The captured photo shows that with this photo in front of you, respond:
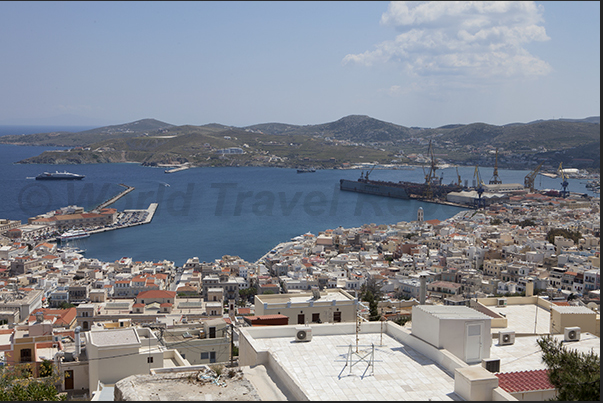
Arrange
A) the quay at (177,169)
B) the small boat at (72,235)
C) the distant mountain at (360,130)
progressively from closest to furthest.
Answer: the small boat at (72,235) → the quay at (177,169) → the distant mountain at (360,130)

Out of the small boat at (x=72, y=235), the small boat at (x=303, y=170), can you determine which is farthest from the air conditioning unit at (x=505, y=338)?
the small boat at (x=303, y=170)

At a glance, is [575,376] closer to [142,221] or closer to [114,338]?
[114,338]

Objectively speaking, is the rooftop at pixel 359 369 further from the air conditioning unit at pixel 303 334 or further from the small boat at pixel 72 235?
the small boat at pixel 72 235

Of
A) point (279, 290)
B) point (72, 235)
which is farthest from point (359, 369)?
point (72, 235)

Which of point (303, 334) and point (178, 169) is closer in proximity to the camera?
point (303, 334)

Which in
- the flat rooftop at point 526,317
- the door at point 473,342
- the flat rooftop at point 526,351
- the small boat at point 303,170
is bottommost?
the small boat at point 303,170
